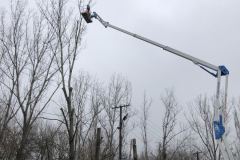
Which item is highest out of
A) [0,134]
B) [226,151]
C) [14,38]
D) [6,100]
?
[14,38]

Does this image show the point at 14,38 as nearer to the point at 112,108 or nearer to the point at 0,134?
the point at 0,134

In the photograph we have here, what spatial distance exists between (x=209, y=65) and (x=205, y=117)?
13.2 meters

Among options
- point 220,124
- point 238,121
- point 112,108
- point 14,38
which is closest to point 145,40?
point 220,124

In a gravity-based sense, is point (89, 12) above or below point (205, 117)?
above

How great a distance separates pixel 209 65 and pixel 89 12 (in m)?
4.32

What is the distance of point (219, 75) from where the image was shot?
5352mm

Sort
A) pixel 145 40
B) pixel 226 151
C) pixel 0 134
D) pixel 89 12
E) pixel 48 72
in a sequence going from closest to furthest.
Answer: pixel 226 151 < pixel 145 40 < pixel 89 12 < pixel 0 134 < pixel 48 72

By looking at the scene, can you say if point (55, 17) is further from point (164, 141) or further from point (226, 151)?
point (164, 141)

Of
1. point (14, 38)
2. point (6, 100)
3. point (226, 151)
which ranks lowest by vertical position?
point (226, 151)

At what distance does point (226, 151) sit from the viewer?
15.4 ft

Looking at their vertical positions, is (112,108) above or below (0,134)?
above

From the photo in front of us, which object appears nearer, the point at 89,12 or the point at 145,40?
the point at 145,40

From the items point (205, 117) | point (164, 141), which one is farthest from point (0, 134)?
point (164, 141)

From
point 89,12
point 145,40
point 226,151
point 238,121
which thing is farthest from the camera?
point 238,121
